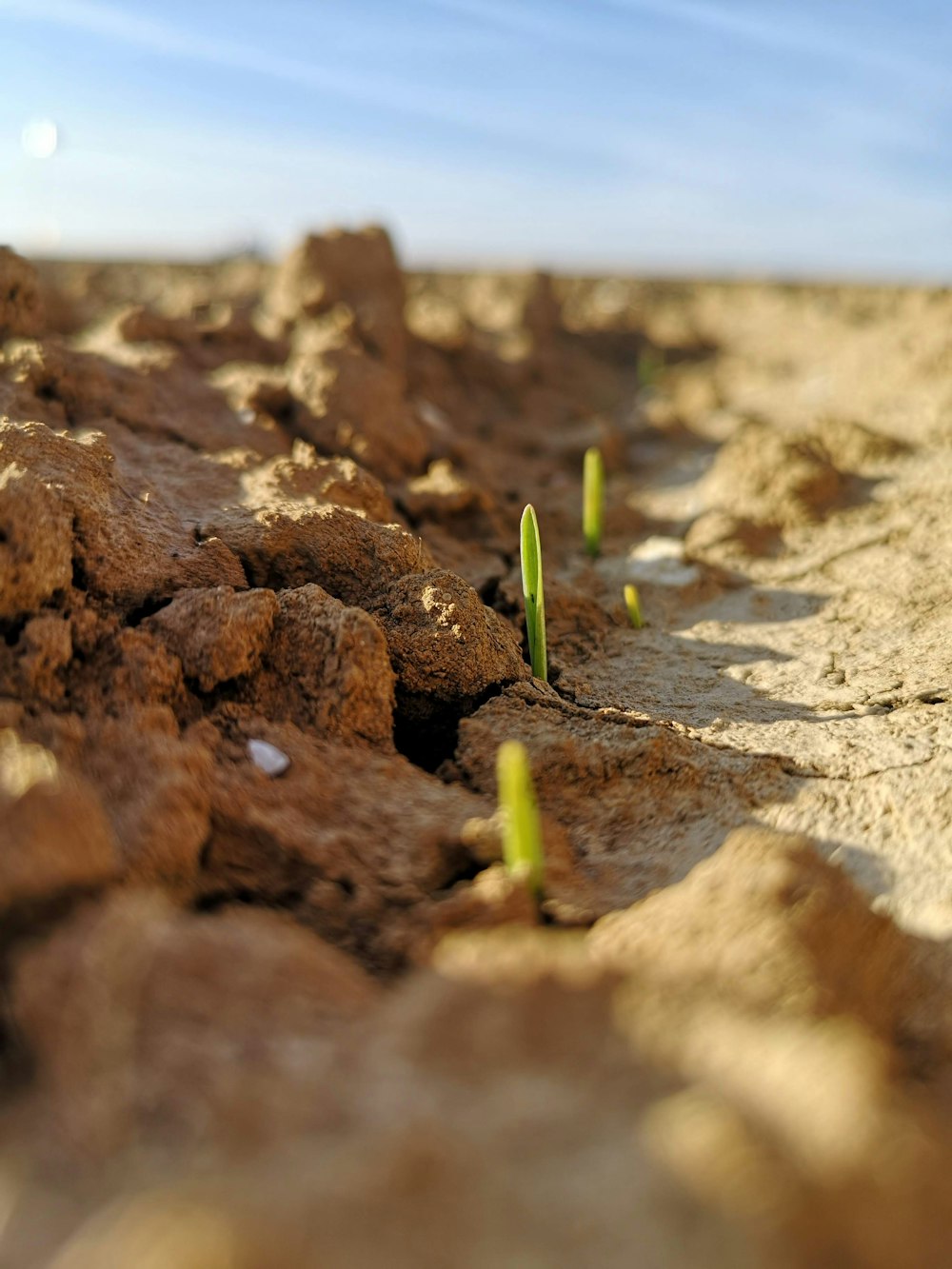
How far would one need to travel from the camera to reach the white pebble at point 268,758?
148 cm

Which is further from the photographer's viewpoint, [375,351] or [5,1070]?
[375,351]

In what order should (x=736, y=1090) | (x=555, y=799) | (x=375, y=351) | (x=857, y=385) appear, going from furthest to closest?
1. (x=857, y=385)
2. (x=375, y=351)
3. (x=555, y=799)
4. (x=736, y=1090)

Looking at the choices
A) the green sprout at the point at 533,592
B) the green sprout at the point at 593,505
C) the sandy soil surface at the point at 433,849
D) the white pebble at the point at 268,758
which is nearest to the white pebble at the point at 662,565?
the sandy soil surface at the point at 433,849

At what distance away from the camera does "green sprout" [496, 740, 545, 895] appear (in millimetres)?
1192

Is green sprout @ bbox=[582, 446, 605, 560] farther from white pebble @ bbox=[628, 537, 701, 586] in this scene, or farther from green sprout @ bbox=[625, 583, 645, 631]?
green sprout @ bbox=[625, 583, 645, 631]

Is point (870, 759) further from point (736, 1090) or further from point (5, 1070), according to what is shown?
point (5, 1070)

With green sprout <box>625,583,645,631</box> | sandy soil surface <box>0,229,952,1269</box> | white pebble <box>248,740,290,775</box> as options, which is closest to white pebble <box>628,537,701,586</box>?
sandy soil surface <box>0,229,952,1269</box>

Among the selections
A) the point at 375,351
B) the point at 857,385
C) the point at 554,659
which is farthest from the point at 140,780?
the point at 857,385

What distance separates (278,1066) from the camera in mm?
947

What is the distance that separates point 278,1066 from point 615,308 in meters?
6.63

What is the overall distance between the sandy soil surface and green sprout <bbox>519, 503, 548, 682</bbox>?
4 centimetres

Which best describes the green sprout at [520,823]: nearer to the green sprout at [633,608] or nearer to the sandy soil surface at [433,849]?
the sandy soil surface at [433,849]

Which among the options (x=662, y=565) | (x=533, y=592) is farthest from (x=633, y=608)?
(x=533, y=592)

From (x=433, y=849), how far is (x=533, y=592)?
73 cm
